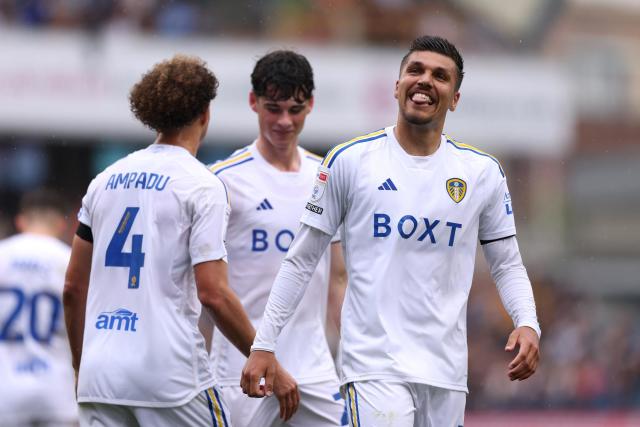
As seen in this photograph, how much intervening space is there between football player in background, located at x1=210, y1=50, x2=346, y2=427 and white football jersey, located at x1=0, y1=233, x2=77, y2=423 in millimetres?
1871

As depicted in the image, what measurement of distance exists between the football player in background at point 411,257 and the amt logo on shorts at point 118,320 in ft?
1.51

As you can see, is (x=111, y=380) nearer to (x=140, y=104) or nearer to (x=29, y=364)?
(x=140, y=104)

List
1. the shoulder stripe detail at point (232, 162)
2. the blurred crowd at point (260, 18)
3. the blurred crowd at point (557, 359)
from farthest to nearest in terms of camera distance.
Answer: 1. the blurred crowd at point (260, 18)
2. the blurred crowd at point (557, 359)
3. the shoulder stripe detail at point (232, 162)

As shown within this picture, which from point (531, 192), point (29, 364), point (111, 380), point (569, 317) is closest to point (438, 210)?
point (111, 380)

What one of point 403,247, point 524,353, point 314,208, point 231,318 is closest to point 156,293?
point 231,318

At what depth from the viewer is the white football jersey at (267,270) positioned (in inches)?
221

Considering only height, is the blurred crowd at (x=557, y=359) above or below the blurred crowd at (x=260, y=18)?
below

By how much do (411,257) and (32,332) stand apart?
3.41m

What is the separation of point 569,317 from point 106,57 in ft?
27.6

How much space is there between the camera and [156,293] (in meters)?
4.70

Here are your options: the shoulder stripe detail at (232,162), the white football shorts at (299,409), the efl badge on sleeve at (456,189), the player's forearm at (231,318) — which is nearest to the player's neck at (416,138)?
the efl badge on sleeve at (456,189)

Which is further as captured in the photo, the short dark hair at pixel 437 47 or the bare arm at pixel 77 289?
the bare arm at pixel 77 289

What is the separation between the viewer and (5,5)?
1956 centimetres

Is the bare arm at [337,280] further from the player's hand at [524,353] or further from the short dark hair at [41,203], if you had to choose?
the short dark hair at [41,203]
